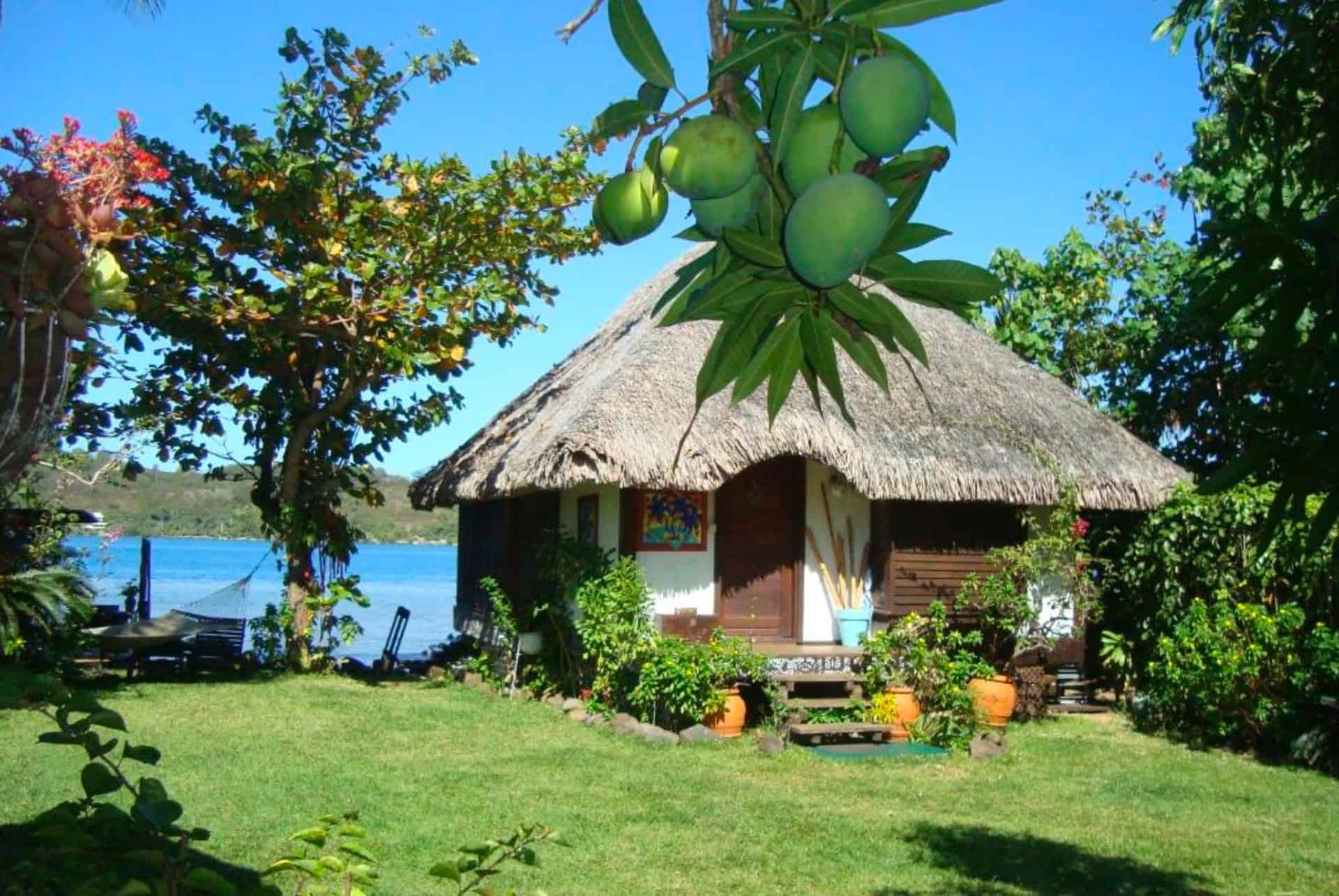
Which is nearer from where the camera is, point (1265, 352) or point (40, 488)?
point (1265, 352)

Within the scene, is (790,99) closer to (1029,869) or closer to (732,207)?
(732,207)

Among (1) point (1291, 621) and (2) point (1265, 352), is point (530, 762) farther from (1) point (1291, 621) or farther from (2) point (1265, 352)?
(2) point (1265, 352)

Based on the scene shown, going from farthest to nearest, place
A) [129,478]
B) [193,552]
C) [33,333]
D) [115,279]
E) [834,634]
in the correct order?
[193,552]
[129,478]
[834,634]
[115,279]
[33,333]

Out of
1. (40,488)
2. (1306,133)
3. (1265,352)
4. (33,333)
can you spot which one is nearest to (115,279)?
(33,333)

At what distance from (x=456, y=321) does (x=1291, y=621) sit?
7.51m

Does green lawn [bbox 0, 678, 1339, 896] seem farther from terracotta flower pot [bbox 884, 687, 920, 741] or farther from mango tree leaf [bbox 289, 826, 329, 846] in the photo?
mango tree leaf [bbox 289, 826, 329, 846]

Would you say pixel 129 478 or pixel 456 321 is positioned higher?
pixel 456 321

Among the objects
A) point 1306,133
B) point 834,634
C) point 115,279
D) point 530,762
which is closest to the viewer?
point 115,279

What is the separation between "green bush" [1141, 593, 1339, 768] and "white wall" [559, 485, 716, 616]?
3.89 metres

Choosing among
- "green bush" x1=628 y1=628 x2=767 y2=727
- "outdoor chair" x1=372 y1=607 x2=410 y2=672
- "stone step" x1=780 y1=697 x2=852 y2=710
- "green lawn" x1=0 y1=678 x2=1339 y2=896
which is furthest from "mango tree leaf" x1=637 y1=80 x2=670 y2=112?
"outdoor chair" x1=372 y1=607 x2=410 y2=672

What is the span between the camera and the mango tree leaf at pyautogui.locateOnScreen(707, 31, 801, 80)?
114cm

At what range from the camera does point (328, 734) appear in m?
9.90

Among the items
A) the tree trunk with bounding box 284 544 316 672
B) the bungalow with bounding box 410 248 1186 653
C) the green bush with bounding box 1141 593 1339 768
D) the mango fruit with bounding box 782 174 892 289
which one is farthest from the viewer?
the tree trunk with bounding box 284 544 316 672

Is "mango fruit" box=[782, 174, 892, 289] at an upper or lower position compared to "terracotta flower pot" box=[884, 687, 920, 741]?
upper
